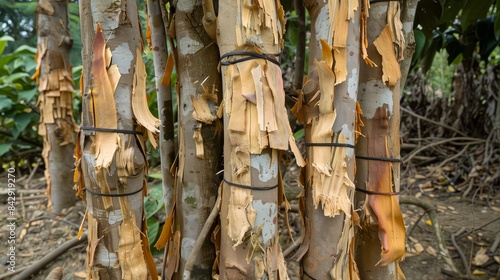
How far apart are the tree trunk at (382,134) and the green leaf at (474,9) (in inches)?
27.5

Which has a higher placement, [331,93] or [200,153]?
[331,93]

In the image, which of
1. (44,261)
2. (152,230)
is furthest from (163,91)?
(44,261)

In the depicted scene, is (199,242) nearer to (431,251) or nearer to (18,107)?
(431,251)

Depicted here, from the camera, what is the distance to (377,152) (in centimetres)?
79

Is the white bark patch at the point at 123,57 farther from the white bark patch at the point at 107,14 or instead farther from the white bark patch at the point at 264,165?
the white bark patch at the point at 264,165

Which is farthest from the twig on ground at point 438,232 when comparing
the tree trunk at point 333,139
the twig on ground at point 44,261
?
the twig on ground at point 44,261

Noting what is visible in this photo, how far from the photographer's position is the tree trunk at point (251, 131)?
2.04 ft

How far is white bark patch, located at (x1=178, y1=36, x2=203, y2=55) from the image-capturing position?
2.51 feet

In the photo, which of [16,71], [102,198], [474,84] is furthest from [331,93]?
[16,71]

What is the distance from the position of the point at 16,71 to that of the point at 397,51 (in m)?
2.58

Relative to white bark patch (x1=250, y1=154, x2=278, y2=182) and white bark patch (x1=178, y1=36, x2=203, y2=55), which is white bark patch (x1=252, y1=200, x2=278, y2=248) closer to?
white bark patch (x1=250, y1=154, x2=278, y2=182)

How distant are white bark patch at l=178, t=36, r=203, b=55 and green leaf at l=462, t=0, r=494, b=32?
3.40ft

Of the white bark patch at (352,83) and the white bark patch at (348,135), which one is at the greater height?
the white bark patch at (352,83)

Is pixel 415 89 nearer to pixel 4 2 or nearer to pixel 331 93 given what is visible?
pixel 331 93
